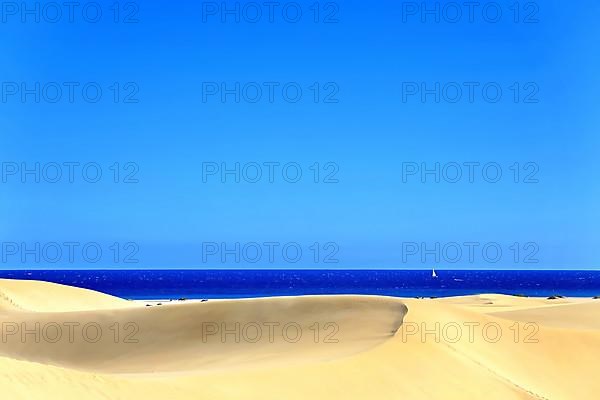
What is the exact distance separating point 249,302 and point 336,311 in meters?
2.30

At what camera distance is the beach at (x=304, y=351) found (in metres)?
10.1

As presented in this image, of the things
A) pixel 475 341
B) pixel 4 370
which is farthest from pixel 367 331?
pixel 4 370

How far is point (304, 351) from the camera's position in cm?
1323

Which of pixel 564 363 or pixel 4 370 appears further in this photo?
pixel 564 363

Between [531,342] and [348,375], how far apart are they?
657 centimetres

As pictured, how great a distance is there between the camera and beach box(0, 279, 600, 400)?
1005 centimetres

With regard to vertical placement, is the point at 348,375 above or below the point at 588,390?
above

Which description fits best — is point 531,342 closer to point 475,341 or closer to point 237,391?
point 475,341

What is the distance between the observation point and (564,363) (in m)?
15.2

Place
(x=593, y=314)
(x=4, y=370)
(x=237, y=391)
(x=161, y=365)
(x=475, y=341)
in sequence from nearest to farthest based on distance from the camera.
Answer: (x=4, y=370), (x=237, y=391), (x=161, y=365), (x=475, y=341), (x=593, y=314)

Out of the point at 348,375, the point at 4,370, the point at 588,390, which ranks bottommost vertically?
the point at 588,390

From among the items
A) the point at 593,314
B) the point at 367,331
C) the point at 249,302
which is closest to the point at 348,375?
the point at 367,331

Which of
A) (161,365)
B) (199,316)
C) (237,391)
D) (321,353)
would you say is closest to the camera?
(237,391)

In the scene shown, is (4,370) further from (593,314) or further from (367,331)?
(593,314)
